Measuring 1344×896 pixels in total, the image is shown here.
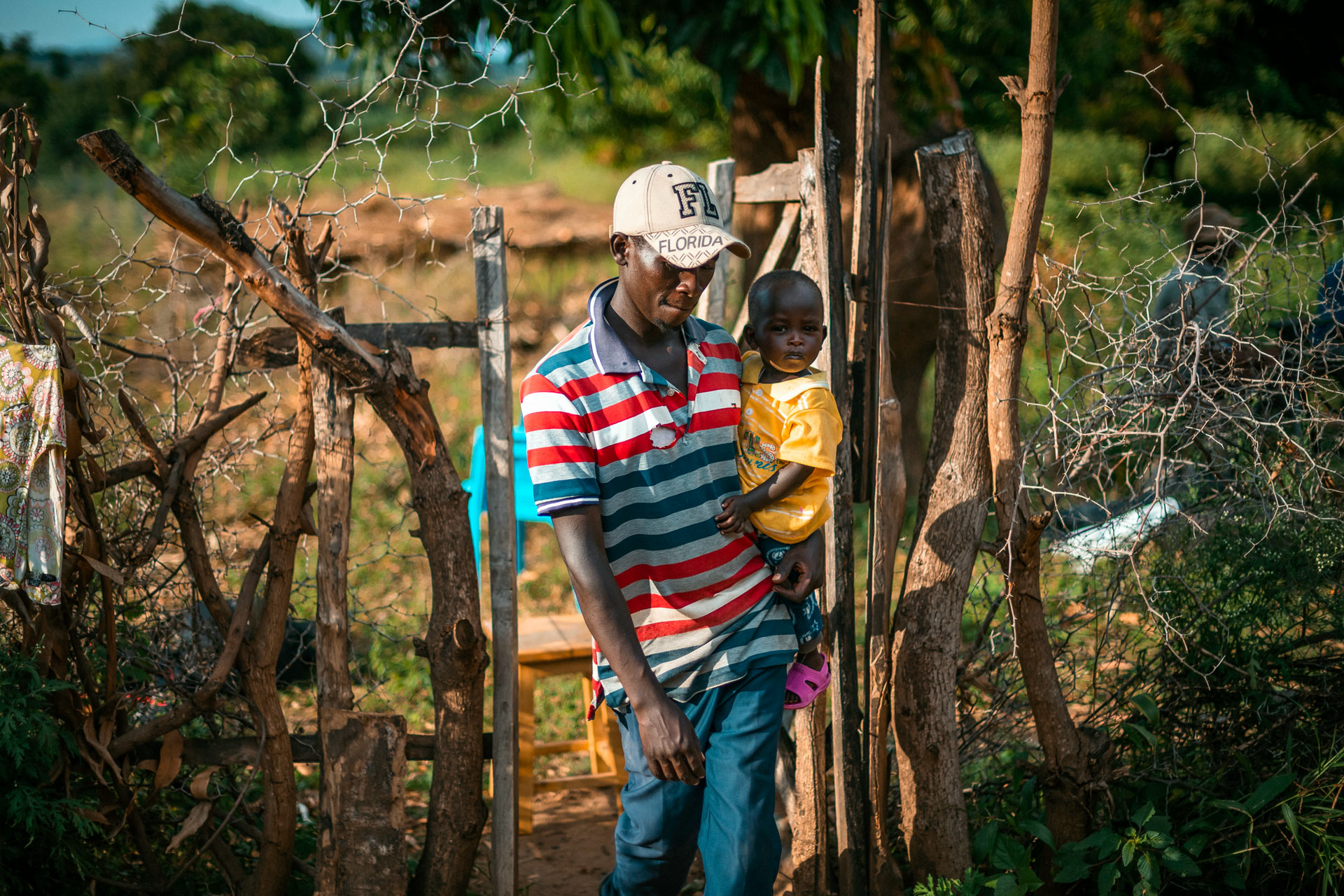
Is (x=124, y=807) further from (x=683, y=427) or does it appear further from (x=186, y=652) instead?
(x=683, y=427)

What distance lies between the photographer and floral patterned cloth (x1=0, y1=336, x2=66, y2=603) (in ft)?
7.36

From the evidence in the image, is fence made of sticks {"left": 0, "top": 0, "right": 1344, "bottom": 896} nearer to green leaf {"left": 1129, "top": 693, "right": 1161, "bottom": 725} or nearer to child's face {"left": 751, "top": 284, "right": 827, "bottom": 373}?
green leaf {"left": 1129, "top": 693, "right": 1161, "bottom": 725}

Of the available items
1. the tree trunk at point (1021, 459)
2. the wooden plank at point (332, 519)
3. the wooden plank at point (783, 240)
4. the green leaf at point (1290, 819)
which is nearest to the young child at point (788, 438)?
the tree trunk at point (1021, 459)

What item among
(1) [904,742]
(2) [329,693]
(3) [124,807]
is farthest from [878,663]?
(3) [124,807]

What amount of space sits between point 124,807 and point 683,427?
1966 millimetres

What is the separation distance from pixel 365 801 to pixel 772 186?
2.46 metres

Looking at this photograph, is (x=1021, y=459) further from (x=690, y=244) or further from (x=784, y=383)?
(x=690, y=244)

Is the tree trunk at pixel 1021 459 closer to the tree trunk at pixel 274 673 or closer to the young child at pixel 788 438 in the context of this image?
the young child at pixel 788 438

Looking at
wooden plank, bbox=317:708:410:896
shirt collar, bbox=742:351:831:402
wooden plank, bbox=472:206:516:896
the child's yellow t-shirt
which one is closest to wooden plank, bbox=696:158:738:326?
wooden plank, bbox=472:206:516:896

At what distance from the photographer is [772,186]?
3.40m

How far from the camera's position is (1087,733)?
2678 millimetres

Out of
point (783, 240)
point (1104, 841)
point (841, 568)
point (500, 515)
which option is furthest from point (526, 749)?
point (783, 240)

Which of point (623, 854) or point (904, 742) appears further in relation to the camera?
point (904, 742)

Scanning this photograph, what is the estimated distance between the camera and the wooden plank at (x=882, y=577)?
2715mm
